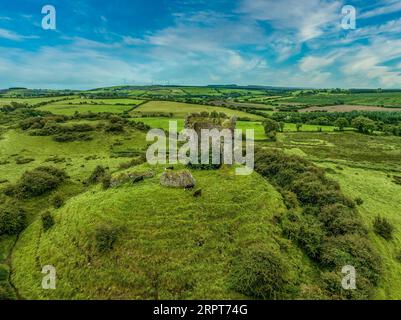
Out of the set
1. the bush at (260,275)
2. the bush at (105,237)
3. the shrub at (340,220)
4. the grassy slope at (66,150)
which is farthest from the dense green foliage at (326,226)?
the grassy slope at (66,150)

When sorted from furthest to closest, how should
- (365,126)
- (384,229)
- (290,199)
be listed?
(365,126), (290,199), (384,229)

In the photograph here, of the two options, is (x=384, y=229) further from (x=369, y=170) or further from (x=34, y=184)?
(x=34, y=184)

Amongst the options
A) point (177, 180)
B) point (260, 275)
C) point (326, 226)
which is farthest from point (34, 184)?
point (326, 226)

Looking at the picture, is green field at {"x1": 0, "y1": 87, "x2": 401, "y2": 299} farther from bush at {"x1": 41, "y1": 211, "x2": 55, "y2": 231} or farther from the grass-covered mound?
bush at {"x1": 41, "y1": 211, "x2": 55, "y2": 231}

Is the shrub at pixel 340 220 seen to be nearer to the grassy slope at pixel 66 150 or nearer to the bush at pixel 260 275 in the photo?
the bush at pixel 260 275

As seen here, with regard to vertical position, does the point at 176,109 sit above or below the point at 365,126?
above

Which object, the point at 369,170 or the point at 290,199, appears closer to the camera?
the point at 290,199

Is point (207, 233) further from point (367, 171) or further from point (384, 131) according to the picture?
point (384, 131)

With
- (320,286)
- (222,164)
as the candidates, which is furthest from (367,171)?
(320,286)
